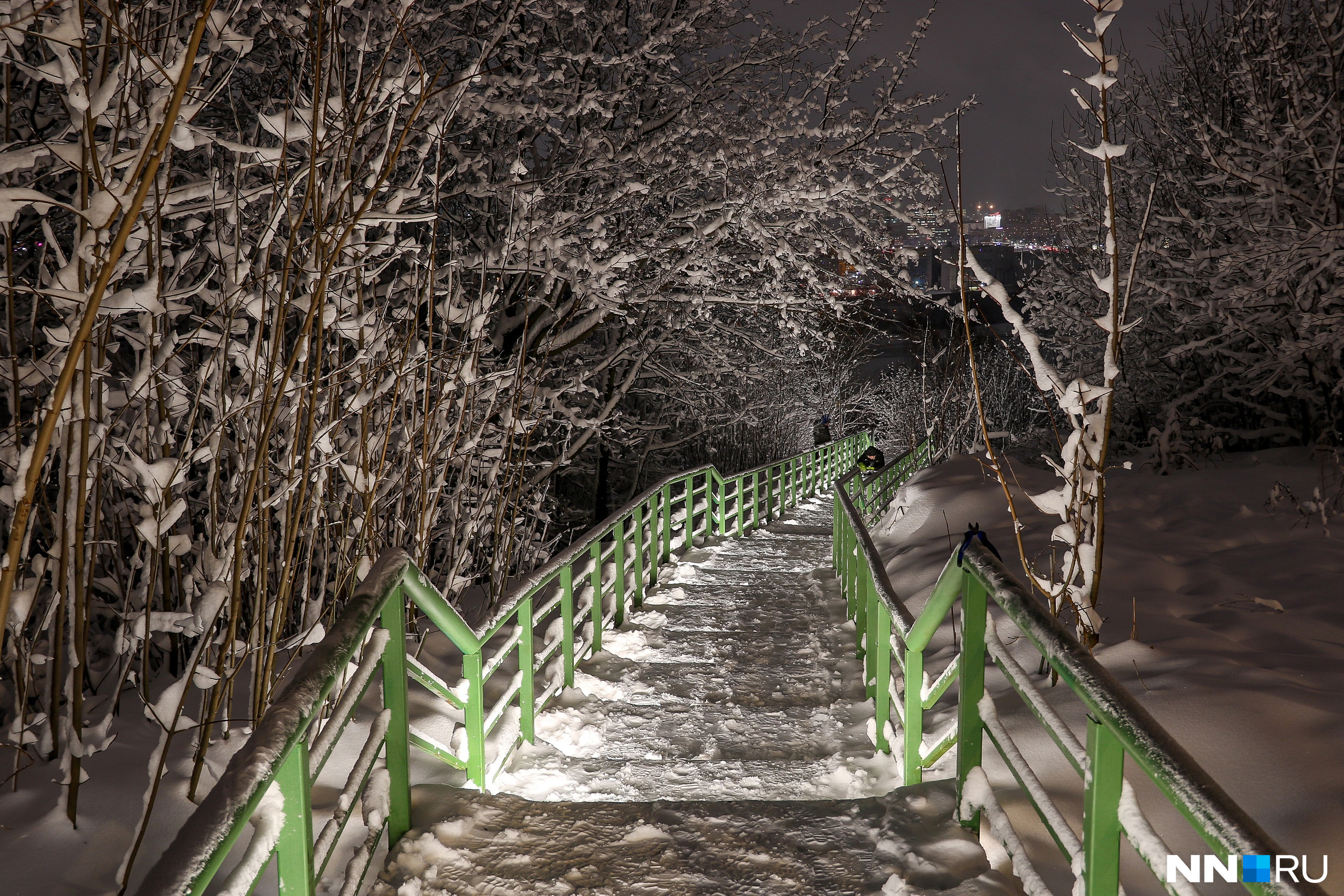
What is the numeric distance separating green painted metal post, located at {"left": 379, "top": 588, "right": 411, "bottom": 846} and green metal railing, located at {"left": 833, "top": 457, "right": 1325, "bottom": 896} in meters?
1.56

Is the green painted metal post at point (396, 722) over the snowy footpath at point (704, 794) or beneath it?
over

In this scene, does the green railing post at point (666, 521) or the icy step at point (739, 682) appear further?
the green railing post at point (666, 521)

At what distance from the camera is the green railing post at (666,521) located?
6848 mm

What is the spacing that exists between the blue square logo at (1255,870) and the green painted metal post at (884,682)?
1.96 metres

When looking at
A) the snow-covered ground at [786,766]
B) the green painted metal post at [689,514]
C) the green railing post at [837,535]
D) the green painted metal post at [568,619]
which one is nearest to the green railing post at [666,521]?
the green painted metal post at [689,514]

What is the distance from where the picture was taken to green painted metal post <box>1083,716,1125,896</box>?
159 cm

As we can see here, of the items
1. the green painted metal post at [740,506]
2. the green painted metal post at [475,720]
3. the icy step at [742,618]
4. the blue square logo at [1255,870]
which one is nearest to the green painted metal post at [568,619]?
the green painted metal post at [475,720]

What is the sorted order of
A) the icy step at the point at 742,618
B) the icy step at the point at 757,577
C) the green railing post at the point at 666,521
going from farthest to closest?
the green railing post at the point at 666,521, the icy step at the point at 757,577, the icy step at the point at 742,618

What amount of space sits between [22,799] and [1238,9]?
1338cm

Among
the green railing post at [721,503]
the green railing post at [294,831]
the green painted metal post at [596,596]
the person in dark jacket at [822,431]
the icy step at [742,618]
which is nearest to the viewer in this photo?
the green railing post at [294,831]

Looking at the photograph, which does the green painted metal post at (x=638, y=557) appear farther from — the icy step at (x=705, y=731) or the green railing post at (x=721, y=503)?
the green railing post at (x=721, y=503)

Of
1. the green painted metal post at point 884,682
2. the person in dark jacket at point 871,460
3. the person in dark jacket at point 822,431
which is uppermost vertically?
the person in dark jacket at point 822,431

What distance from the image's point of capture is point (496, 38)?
14.6 ft

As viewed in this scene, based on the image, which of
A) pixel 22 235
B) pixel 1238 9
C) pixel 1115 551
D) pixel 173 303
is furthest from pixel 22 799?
pixel 1238 9
